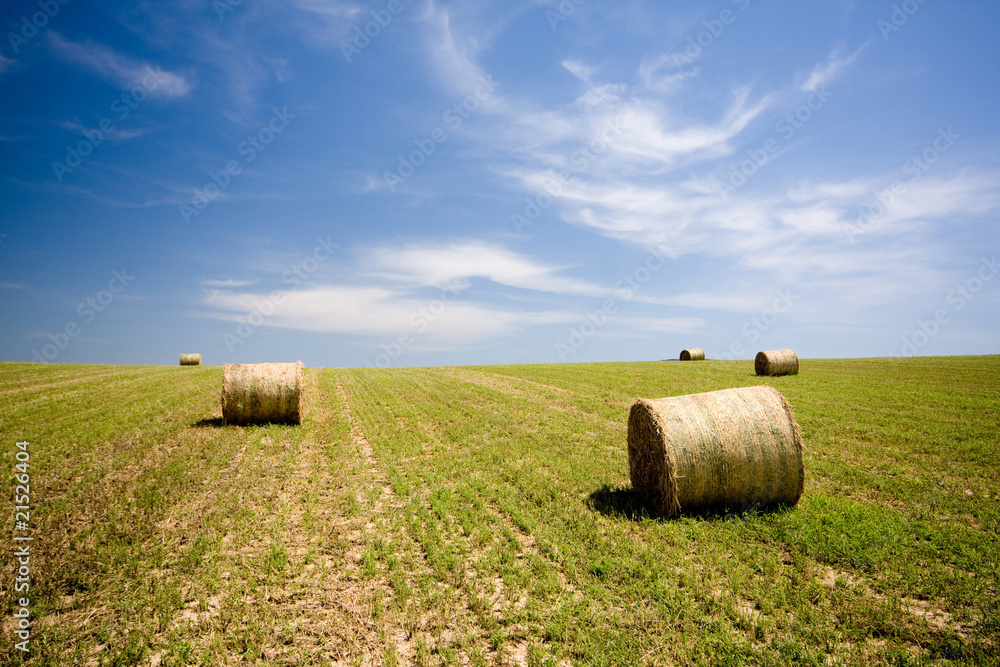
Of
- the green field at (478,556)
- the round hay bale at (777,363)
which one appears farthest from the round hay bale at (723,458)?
the round hay bale at (777,363)

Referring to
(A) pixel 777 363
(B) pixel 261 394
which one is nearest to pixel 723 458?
(B) pixel 261 394

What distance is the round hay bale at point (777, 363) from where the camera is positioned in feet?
102

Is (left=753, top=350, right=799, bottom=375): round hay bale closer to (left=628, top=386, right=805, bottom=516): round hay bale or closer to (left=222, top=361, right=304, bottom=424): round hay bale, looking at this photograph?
(left=628, top=386, right=805, bottom=516): round hay bale

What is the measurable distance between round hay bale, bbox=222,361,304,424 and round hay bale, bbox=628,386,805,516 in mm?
11969

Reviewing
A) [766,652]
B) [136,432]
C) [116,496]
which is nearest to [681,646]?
[766,652]

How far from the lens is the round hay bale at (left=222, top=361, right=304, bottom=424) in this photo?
14797 mm

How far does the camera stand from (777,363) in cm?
3116

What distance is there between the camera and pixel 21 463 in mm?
10047

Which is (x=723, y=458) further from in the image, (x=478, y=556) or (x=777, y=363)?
(x=777, y=363)

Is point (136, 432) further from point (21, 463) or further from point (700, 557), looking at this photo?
point (700, 557)

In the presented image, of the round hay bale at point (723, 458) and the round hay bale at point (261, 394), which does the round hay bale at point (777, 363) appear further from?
the round hay bale at point (261, 394)

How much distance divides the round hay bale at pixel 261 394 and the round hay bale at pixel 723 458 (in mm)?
11969

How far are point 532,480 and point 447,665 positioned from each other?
5174 mm

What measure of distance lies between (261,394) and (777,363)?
3126cm
